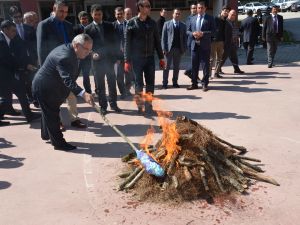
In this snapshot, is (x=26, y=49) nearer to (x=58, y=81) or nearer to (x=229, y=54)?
(x=58, y=81)

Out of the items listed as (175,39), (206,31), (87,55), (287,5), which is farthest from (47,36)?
(287,5)

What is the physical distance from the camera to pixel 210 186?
4.85m

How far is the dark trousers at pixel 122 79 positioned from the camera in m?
9.69

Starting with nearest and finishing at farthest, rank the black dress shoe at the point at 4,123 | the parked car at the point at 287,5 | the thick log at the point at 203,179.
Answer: the thick log at the point at 203,179 → the black dress shoe at the point at 4,123 → the parked car at the point at 287,5

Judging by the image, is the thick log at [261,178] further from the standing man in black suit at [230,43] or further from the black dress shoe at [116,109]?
the standing man in black suit at [230,43]

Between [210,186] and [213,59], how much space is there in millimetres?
8014

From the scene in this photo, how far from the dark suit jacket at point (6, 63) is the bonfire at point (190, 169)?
4187mm

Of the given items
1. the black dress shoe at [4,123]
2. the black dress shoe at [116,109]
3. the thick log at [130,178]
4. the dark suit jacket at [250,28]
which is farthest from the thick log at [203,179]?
the dark suit jacket at [250,28]

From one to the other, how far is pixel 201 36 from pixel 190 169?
5.71 meters

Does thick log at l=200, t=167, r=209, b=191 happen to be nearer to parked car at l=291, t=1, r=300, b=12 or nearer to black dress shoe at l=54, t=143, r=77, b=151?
black dress shoe at l=54, t=143, r=77, b=151

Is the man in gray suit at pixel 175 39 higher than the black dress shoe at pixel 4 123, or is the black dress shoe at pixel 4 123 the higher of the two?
the man in gray suit at pixel 175 39

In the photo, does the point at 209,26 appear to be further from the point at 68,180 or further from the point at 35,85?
the point at 68,180

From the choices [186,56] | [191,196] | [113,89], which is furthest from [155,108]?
[186,56]

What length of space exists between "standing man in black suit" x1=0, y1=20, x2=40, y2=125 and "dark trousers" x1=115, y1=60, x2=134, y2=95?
2.58m
